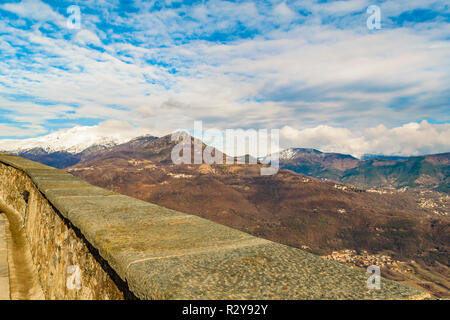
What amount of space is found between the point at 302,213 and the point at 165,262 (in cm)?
13743

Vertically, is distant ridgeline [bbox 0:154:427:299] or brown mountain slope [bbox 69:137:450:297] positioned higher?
distant ridgeline [bbox 0:154:427:299]

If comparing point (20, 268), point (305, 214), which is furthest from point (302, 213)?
point (20, 268)

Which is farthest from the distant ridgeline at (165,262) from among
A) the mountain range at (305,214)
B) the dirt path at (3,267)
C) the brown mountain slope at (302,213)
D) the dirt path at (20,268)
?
the brown mountain slope at (302,213)

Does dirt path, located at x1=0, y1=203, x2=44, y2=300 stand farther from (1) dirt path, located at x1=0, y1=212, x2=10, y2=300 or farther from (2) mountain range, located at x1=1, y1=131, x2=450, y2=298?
(2) mountain range, located at x1=1, y1=131, x2=450, y2=298

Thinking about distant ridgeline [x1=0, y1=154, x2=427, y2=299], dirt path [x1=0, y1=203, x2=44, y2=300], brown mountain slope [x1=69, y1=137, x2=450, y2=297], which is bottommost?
brown mountain slope [x1=69, y1=137, x2=450, y2=297]

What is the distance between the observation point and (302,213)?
5197 inches

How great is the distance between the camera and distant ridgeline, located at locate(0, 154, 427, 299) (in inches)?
66.7

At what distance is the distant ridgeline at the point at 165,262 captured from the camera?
66.7 inches

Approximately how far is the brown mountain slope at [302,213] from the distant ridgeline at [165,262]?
342ft

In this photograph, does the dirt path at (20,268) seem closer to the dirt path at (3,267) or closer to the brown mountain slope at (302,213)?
the dirt path at (3,267)

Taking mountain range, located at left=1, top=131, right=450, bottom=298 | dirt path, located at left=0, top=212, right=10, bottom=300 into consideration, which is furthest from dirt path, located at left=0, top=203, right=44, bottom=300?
mountain range, located at left=1, top=131, right=450, bottom=298

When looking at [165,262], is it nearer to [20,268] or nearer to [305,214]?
[20,268]

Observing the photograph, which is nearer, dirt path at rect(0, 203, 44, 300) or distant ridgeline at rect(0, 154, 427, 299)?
distant ridgeline at rect(0, 154, 427, 299)

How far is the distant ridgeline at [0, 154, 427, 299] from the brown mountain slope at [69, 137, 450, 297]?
104358 mm
